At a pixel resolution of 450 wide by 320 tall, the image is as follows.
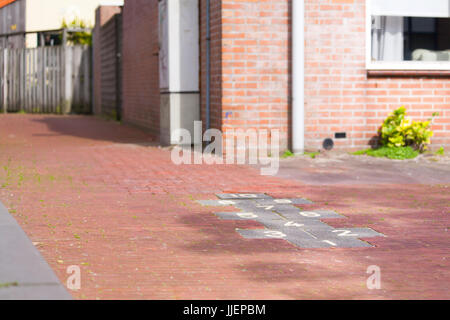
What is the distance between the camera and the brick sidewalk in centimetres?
449

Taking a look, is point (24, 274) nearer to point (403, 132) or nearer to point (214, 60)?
point (214, 60)

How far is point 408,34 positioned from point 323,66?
1630 millimetres

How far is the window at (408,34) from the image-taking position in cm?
1177

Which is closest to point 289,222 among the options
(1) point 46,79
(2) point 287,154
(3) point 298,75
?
(2) point 287,154

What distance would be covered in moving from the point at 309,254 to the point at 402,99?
6933mm

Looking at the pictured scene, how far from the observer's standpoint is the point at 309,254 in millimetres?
5320

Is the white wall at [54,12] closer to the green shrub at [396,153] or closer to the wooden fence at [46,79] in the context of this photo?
the wooden fence at [46,79]

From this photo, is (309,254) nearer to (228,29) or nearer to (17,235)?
(17,235)

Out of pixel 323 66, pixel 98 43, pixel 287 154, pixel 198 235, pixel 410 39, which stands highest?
pixel 98 43

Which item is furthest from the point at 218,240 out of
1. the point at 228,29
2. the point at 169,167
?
the point at 228,29

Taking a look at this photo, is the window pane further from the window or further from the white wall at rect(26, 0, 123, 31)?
the white wall at rect(26, 0, 123, 31)

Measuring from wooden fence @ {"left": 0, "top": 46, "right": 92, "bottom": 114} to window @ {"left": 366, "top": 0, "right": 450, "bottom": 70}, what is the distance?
1572cm

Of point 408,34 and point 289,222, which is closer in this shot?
point 289,222

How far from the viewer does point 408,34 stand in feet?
39.9
